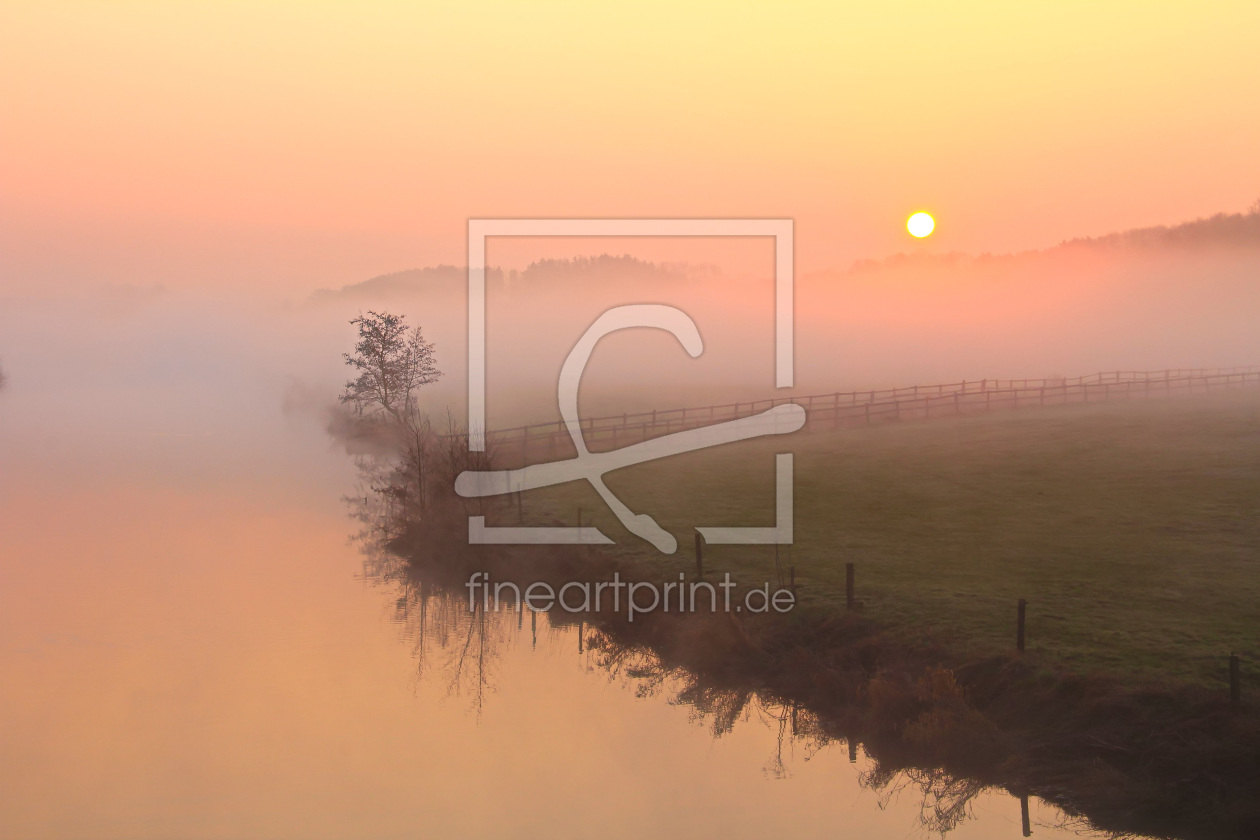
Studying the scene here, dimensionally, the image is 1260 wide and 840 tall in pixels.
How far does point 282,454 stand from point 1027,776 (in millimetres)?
65498

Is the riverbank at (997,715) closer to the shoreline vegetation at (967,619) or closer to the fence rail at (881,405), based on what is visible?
the shoreline vegetation at (967,619)

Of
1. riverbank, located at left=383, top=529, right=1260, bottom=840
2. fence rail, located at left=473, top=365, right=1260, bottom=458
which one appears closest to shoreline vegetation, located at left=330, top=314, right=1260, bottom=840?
riverbank, located at left=383, top=529, right=1260, bottom=840

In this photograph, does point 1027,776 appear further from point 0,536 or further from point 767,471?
point 0,536

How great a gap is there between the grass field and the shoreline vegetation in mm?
113

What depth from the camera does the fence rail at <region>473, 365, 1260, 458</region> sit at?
46.8 meters

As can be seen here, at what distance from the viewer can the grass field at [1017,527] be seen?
62.7 feet

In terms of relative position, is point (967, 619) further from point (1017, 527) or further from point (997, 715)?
point (1017, 527)

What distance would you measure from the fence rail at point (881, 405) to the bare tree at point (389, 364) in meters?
14.5

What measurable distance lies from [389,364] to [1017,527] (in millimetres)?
43430

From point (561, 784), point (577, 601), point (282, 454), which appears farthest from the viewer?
point (282, 454)

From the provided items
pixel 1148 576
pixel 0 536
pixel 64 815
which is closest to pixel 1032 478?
pixel 1148 576

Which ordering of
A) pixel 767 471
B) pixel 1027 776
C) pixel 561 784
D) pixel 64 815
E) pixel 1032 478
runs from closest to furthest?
1. pixel 1027 776
2. pixel 64 815
3. pixel 561 784
4. pixel 1032 478
5. pixel 767 471

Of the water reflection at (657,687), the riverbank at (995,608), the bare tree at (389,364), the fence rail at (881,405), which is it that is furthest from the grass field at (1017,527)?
the bare tree at (389,364)

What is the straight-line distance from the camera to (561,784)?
718 inches
